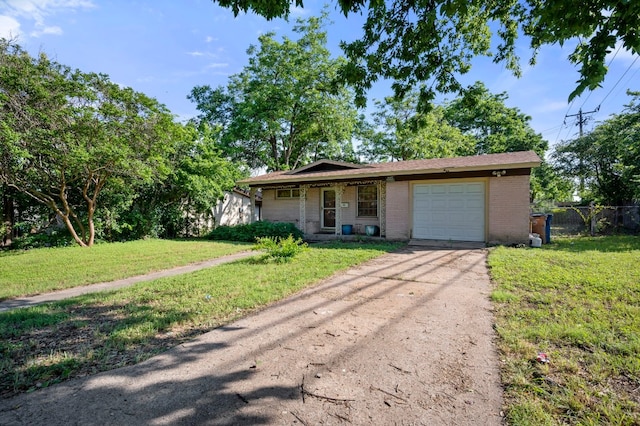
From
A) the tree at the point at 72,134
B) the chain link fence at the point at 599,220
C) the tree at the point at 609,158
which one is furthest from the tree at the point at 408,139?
the tree at the point at 72,134

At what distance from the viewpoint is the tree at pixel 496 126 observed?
2378cm

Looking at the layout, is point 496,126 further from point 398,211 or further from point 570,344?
point 570,344

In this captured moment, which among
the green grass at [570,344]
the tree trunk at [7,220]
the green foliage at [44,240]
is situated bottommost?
the green grass at [570,344]

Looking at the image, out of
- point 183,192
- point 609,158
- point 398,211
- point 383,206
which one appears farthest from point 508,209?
point 183,192

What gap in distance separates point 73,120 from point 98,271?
19.8 ft

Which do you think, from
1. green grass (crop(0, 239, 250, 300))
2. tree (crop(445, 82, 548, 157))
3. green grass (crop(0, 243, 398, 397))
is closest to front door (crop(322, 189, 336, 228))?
green grass (crop(0, 239, 250, 300))

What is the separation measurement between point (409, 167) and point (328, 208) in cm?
403

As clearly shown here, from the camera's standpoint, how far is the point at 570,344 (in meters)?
2.85

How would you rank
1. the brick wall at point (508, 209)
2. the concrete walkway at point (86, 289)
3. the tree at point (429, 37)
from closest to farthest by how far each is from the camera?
the tree at point (429, 37), the concrete walkway at point (86, 289), the brick wall at point (508, 209)

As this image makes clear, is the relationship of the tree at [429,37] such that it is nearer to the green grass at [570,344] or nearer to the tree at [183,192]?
the green grass at [570,344]

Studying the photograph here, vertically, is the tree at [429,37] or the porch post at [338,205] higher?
the tree at [429,37]

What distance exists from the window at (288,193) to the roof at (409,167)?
760 millimetres

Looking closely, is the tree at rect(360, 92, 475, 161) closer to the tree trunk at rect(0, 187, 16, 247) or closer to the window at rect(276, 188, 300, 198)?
the window at rect(276, 188, 300, 198)

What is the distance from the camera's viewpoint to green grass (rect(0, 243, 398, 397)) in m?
2.65
